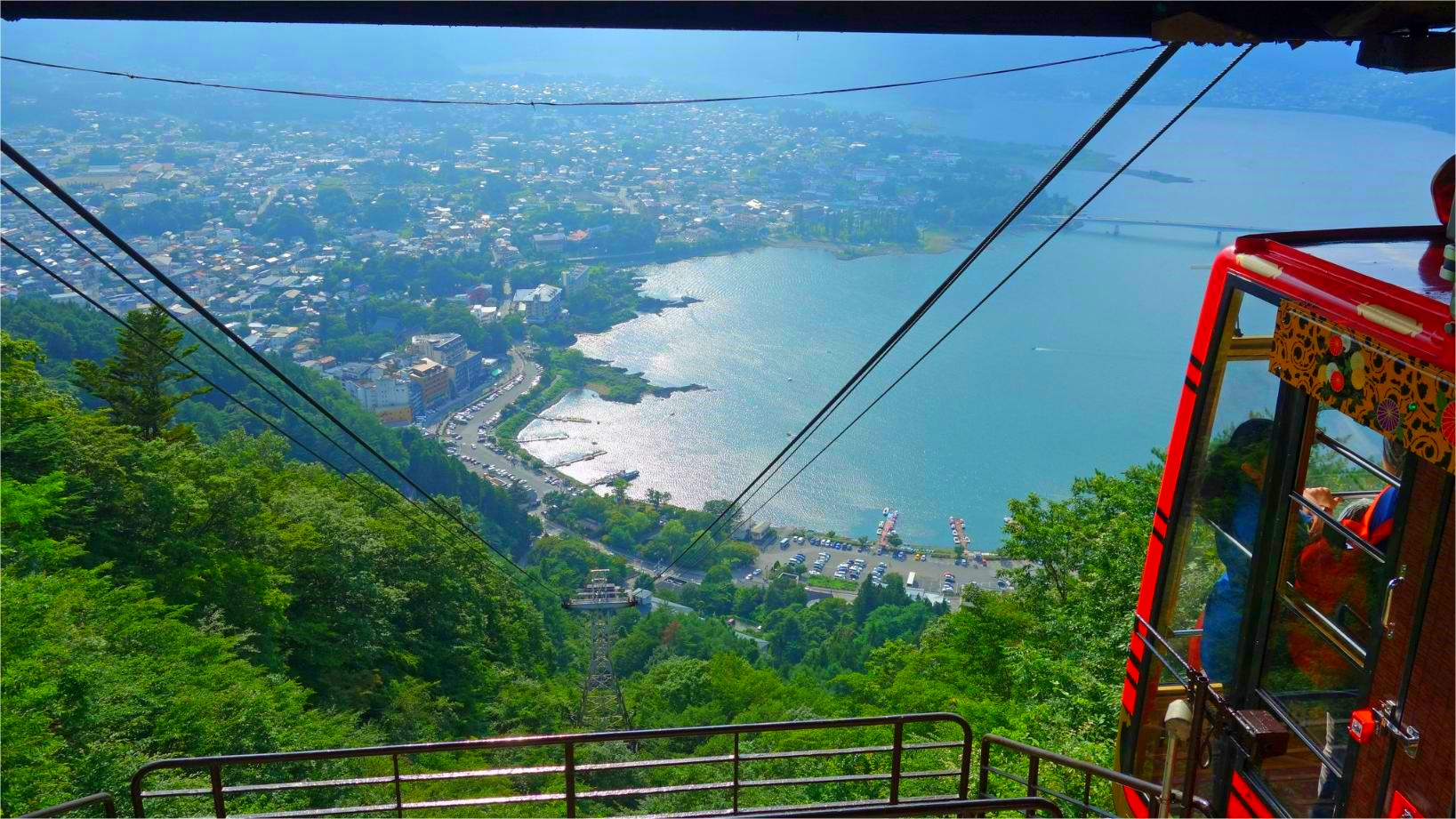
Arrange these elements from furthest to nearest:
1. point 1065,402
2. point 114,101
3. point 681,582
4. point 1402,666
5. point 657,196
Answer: point 114,101
point 657,196
point 1065,402
point 681,582
point 1402,666

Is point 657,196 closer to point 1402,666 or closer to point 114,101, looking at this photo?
point 114,101

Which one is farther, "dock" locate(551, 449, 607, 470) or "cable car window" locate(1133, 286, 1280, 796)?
"dock" locate(551, 449, 607, 470)

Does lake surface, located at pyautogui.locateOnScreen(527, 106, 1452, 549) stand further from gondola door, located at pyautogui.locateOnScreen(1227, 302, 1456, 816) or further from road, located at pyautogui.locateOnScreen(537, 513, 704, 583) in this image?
gondola door, located at pyautogui.locateOnScreen(1227, 302, 1456, 816)

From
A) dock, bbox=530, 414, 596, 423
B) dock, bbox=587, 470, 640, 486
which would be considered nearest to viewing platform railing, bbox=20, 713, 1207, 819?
dock, bbox=587, 470, 640, 486

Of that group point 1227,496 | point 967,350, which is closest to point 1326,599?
point 1227,496

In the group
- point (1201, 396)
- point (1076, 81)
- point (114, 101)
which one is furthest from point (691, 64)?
point (1201, 396)

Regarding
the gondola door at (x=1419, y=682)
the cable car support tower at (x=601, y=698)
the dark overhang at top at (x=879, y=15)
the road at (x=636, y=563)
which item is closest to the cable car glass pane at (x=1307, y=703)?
the gondola door at (x=1419, y=682)

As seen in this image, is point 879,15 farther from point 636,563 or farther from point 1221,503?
point 636,563
